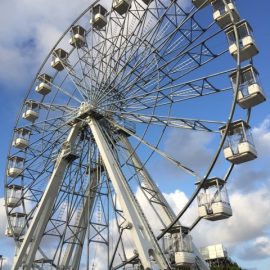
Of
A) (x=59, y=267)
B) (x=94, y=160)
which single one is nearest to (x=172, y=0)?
(x=94, y=160)

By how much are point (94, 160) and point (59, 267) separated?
18.1 feet

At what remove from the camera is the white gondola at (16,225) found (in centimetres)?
2203

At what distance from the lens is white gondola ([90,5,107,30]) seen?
72.8 feet

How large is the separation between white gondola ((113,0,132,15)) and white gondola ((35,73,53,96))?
6.15 meters

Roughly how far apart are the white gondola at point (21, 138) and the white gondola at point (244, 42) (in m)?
13.1

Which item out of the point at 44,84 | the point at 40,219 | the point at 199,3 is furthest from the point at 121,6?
the point at 40,219

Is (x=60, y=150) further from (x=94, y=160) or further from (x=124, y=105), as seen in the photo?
(x=124, y=105)

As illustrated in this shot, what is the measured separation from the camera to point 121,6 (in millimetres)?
20891

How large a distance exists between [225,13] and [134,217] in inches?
346

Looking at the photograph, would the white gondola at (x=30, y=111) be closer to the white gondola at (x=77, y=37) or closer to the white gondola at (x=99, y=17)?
the white gondola at (x=77, y=37)

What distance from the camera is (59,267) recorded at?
65.9ft

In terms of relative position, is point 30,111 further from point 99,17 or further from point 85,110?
point 99,17

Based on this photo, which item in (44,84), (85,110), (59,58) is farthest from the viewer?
(44,84)

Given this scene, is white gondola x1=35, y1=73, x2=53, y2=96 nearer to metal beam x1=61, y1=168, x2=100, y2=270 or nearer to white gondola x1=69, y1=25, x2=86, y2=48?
white gondola x1=69, y1=25, x2=86, y2=48
